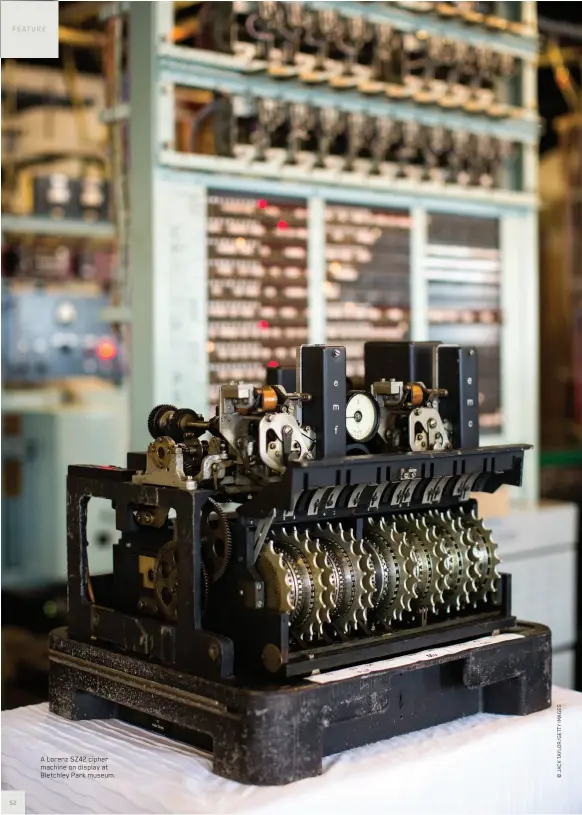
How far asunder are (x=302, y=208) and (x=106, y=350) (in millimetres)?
2604

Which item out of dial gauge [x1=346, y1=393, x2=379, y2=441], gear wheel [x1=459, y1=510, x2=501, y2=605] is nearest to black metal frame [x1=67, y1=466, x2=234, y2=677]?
dial gauge [x1=346, y1=393, x2=379, y2=441]

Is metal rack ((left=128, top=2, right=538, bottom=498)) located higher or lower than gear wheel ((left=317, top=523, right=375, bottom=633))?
higher

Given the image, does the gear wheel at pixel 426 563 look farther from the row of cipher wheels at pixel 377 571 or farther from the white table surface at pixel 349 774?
the white table surface at pixel 349 774

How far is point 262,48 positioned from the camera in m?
3.58

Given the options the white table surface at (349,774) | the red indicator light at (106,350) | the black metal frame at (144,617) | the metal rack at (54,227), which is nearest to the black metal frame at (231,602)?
the black metal frame at (144,617)

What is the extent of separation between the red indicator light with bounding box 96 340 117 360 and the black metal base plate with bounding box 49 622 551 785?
4.10 meters

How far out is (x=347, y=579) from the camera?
1854 millimetres

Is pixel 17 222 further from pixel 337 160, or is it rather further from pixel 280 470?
pixel 280 470

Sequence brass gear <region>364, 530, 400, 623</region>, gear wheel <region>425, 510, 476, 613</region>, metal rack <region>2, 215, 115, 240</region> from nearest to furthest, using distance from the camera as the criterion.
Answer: brass gear <region>364, 530, 400, 623</region> < gear wheel <region>425, 510, 476, 613</region> < metal rack <region>2, 215, 115, 240</region>

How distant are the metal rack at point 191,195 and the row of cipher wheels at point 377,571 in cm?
143

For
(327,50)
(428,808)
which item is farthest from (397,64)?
(428,808)

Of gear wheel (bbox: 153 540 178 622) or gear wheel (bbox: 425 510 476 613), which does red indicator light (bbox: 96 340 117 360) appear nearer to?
gear wheel (bbox: 425 510 476 613)

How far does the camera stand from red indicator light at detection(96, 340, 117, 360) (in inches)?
238

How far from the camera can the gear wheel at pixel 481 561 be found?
2080 mm
